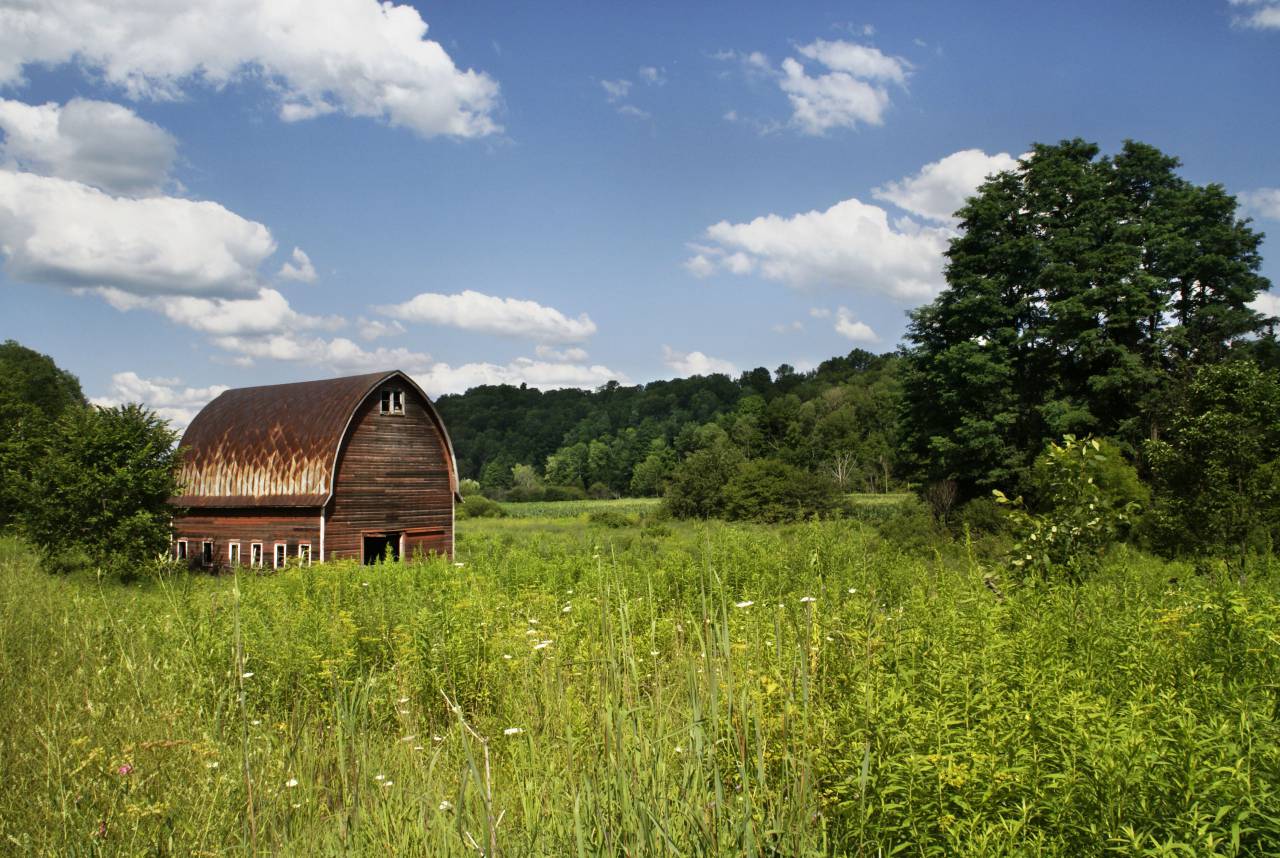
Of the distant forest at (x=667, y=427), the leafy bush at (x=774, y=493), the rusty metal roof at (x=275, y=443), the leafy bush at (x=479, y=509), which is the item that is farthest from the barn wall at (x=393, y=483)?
the leafy bush at (x=479, y=509)

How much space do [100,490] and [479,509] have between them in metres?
51.1

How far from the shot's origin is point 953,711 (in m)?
3.21

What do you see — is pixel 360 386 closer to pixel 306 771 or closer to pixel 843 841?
pixel 306 771

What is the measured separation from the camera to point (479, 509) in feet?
221

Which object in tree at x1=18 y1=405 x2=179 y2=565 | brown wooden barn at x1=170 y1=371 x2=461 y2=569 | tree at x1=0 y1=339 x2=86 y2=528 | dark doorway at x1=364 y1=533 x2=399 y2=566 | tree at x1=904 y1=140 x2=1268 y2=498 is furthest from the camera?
tree at x1=0 y1=339 x2=86 y2=528

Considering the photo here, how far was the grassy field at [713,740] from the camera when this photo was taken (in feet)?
8.16

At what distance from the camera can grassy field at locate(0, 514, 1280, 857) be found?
2488 millimetres

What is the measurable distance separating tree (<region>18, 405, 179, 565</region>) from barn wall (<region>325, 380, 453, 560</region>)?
5.46 m

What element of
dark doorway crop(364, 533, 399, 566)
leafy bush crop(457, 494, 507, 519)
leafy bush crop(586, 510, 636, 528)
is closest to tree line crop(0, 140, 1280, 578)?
leafy bush crop(586, 510, 636, 528)

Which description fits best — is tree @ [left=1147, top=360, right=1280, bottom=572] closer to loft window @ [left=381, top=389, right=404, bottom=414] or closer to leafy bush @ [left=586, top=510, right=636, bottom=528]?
loft window @ [left=381, top=389, right=404, bottom=414]

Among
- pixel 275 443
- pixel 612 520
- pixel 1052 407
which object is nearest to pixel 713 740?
pixel 275 443

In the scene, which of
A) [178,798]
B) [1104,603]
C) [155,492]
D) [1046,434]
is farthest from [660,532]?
[178,798]

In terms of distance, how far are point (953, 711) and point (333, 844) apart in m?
2.58

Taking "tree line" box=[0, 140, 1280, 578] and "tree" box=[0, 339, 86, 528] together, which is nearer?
"tree line" box=[0, 140, 1280, 578]
